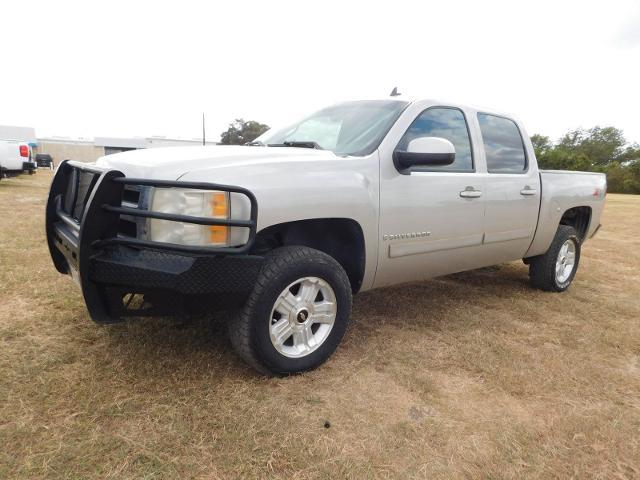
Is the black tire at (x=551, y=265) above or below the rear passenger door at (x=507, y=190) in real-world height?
below

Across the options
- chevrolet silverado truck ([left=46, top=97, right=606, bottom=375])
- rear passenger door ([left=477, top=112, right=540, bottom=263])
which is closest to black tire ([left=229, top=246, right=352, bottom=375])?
chevrolet silverado truck ([left=46, top=97, right=606, bottom=375])

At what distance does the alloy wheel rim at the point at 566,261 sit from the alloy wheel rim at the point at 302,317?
9.93 feet

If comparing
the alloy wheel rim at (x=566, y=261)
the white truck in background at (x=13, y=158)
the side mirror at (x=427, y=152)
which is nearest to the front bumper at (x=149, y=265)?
the side mirror at (x=427, y=152)

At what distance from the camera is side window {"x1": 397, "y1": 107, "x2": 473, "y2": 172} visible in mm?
3090

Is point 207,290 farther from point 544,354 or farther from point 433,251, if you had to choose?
point 544,354

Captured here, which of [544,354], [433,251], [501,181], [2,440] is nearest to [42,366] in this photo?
[2,440]

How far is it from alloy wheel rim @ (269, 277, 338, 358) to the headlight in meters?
0.50

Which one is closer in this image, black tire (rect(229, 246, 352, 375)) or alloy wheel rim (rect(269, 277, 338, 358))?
black tire (rect(229, 246, 352, 375))

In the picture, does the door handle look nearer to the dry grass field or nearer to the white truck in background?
the dry grass field

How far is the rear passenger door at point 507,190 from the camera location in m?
A: 3.55

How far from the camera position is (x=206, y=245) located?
2111mm

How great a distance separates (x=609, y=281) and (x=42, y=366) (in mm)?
5620

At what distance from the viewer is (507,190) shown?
3.63 metres

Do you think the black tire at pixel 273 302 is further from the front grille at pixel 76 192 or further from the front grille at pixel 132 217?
the front grille at pixel 76 192
